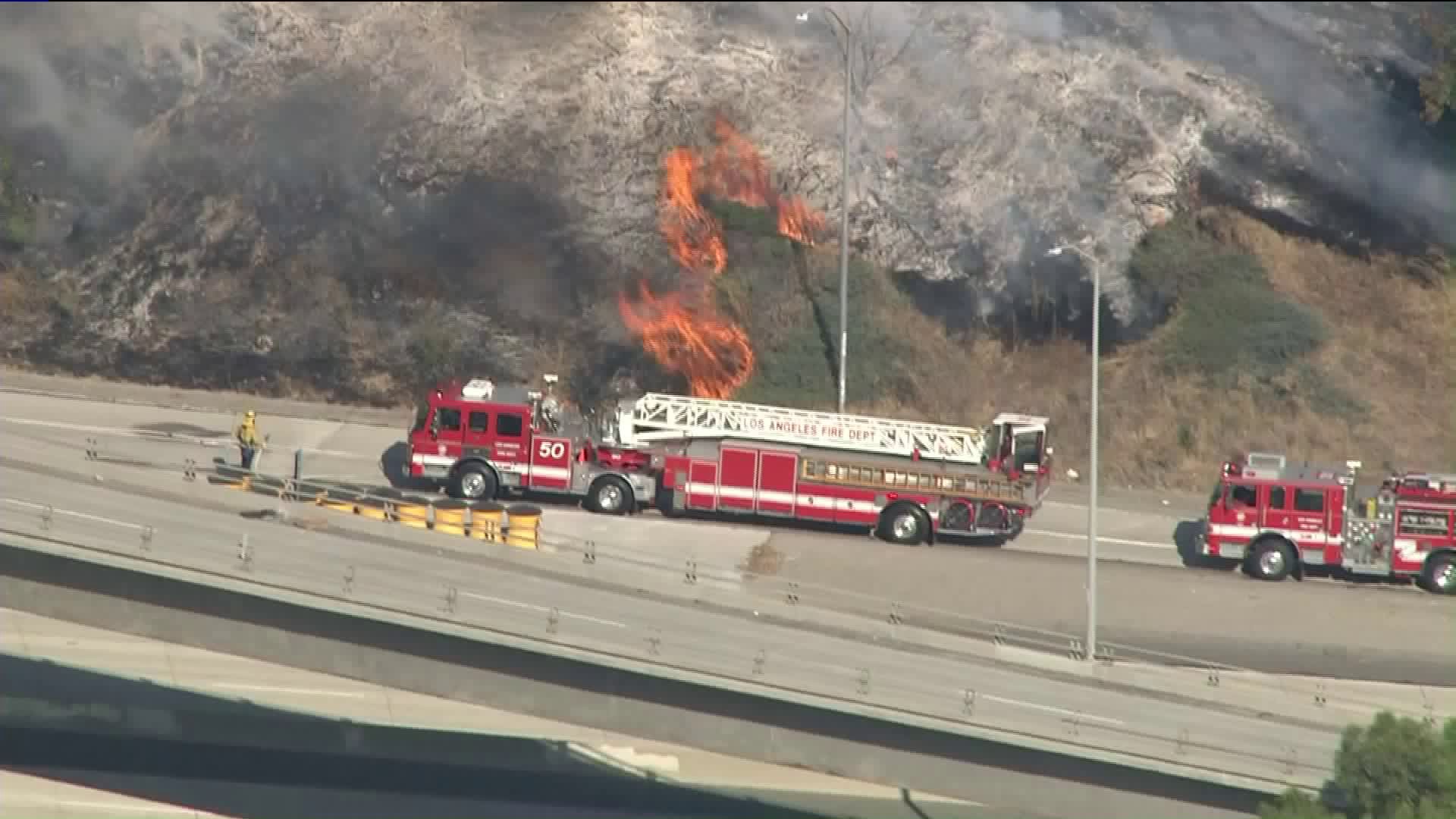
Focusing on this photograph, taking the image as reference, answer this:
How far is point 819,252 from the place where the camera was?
47.4m

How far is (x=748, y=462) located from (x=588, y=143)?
15.4m

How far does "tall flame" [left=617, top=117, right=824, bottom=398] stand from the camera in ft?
148

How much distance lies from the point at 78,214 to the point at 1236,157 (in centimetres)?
2893

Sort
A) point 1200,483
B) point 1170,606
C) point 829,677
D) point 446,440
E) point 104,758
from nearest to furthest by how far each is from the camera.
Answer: point 829,677
point 104,758
point 1170,606
point 446,440
point 1200,483

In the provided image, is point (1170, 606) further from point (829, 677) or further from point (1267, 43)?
point (1267, 43)

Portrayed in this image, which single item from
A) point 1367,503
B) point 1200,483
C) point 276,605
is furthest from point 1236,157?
point 276,605

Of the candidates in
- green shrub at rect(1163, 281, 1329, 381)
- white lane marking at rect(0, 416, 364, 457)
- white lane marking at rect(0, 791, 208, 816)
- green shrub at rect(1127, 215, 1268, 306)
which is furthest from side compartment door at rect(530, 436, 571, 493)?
green shrub at rect(1127, 215, 1268, 306)

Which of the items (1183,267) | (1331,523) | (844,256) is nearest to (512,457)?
(844,256)

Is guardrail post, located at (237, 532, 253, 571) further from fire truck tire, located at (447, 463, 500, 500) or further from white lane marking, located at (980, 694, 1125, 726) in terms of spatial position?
fire truck tire, located at (447, 463, 500, 500)

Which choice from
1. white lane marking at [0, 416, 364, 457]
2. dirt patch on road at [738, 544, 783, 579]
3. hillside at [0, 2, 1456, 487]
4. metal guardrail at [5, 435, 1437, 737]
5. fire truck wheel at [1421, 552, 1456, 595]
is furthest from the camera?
→ hillside at [0, 2, 1456, 487]

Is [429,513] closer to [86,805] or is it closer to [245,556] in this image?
[245,556]

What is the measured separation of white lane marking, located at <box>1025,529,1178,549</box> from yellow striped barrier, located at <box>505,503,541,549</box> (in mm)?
12046

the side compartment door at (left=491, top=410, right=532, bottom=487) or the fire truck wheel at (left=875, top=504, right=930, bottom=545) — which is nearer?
the fire truck wheel at (left=875, top=504, right=930, bottom=545)

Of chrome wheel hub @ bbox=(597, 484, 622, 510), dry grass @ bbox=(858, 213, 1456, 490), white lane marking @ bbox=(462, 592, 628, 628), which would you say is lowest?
white lane marking @ bbox=(462, 592, 628, 628)
